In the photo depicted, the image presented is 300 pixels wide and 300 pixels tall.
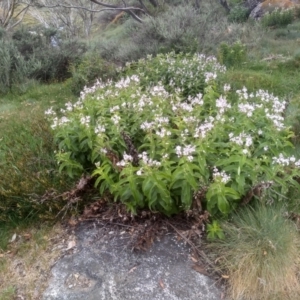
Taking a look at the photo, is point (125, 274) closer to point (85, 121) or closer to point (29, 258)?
point (29, 258)

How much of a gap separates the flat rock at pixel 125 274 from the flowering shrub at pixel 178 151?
0.37 metres

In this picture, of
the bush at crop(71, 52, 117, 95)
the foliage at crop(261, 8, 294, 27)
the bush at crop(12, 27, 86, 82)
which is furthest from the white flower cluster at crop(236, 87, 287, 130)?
the foliage at crop(261, 8, 294, 27)

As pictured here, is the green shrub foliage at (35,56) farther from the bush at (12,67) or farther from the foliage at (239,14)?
the foliage at (239,14)

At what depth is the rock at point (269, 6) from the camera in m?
13.5

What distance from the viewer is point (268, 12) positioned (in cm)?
1291

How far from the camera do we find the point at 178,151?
3246 millimetres

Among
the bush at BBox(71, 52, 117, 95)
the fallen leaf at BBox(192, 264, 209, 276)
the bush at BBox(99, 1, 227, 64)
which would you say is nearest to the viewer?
the fallen leaf at BBox(192, 264, 209, 276)

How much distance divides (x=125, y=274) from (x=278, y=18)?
34.8 feet

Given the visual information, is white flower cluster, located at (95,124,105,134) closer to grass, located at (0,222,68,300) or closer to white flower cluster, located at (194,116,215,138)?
white flower cluster, located at (194,116,215,138)

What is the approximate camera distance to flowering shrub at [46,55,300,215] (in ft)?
10.9

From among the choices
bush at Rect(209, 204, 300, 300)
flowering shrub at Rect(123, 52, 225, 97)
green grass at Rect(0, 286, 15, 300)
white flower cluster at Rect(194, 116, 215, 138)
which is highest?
white flower cluster at Rect(194, 116, 215, 138)

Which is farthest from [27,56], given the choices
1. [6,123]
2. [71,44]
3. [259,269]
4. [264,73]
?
[259,269]

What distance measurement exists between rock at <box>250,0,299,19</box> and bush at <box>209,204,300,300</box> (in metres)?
11.2

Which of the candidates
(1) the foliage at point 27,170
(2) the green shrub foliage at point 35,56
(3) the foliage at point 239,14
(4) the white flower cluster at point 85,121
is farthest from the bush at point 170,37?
(4) the white flower cluster at point 85,121
